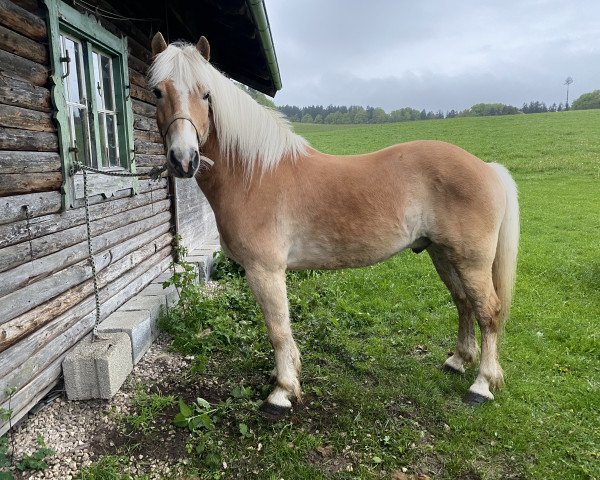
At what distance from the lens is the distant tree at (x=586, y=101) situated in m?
66.7

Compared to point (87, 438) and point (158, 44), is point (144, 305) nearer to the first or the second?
point (87, 438)

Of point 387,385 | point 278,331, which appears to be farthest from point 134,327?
point 387,385

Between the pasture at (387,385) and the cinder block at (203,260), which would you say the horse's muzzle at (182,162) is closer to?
the pasture at (387,385)

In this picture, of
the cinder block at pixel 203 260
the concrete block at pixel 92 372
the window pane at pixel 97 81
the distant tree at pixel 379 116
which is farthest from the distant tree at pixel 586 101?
the concrete block at pixel 92 372

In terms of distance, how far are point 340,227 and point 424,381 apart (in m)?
1.55

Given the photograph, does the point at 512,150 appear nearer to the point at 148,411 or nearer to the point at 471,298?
the point at 471,298

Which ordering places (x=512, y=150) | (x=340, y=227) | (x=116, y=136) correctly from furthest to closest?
(x=512, y=150)
(x=116, y=136)
(x=340, y=227)

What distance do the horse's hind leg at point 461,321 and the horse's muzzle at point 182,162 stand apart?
214cm

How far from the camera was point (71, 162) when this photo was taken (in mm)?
3156

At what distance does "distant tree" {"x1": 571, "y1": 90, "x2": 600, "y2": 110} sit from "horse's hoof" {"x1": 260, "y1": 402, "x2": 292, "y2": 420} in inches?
3145

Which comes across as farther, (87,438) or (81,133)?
(81,133)

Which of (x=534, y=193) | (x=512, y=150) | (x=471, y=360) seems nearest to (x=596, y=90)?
(x=512, y=150)

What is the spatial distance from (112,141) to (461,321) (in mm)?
3761

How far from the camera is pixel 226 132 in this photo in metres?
2.89
